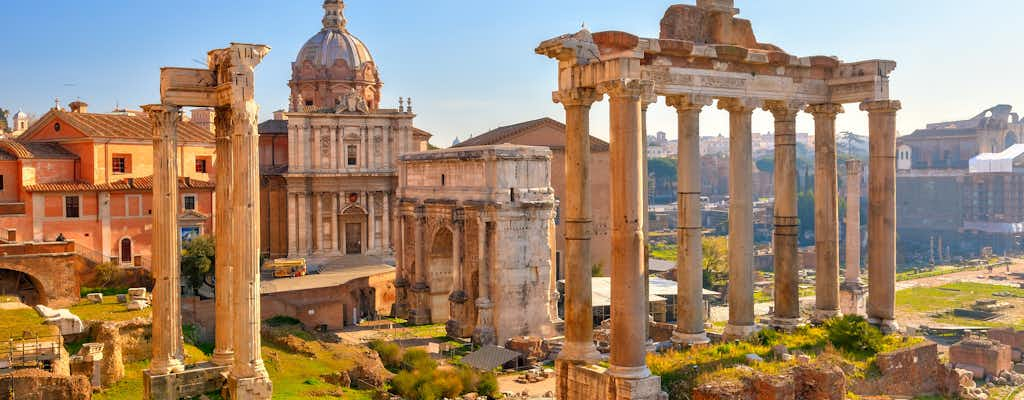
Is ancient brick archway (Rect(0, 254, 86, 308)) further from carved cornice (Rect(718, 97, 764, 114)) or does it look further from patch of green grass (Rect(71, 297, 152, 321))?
carved cornice (Rect(718, 97, 764, 114))

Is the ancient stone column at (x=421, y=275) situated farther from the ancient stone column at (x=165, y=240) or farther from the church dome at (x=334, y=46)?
the ancient stone column at (x=165, y=240)

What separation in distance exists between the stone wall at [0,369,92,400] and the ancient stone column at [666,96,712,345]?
1121cm

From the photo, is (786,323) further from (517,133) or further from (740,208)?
(517,133)

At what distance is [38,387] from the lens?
1742 cm

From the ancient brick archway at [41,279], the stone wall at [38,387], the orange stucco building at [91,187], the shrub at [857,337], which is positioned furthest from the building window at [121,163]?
the shrub at [857,337]

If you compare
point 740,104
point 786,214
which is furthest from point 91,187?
point 786,214

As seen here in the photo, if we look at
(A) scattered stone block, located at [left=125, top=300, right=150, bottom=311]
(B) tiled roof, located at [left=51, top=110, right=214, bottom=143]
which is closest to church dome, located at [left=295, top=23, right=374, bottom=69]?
(B) tiled roof, located at [left=51, top=110, right=214, bottom=143]

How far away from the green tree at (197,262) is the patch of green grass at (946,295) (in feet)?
133

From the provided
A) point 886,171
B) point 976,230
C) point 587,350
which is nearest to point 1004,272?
point 976,230

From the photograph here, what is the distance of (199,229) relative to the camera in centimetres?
3838

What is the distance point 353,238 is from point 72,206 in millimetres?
15190

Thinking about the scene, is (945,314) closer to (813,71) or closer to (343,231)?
(343,231)

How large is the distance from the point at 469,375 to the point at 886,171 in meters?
12.9

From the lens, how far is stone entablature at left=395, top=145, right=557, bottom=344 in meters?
34.1
